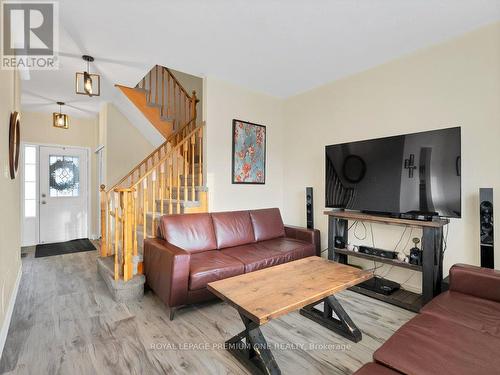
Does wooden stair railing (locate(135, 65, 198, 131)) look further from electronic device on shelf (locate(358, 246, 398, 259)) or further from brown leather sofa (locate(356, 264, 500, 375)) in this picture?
brown leather sofa (locate(356, 264, 500, 375))

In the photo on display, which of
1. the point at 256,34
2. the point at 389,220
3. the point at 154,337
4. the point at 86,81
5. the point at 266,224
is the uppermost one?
the point at 256,34

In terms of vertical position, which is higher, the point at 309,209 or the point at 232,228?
the point at 309,209

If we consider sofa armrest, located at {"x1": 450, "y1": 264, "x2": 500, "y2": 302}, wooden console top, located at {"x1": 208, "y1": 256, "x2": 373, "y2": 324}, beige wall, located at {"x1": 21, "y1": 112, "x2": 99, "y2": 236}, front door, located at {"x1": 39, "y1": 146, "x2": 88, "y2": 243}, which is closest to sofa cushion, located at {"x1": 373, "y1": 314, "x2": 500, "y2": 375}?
wooden console top, located at {"x1": 208, "y1": 256, "x2": 373, "y2": 324}

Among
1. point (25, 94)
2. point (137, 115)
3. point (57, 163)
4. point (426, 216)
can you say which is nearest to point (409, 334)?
point (426, 216)

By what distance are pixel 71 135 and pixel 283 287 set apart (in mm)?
5730

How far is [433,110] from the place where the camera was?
102 inches

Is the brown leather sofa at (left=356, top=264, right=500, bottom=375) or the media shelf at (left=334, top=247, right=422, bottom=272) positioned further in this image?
the media shelf at (left=334, top=247, right=422, bottom=272)

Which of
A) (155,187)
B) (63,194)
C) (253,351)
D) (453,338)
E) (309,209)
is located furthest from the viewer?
(63,194)

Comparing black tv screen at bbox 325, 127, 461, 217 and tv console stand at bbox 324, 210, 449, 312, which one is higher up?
black tv screen at bbox 325, 127, 461, 217

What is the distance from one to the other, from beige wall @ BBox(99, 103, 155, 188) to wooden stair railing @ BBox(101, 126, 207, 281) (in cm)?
112

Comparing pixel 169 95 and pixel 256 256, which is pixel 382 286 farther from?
pixel 169 95

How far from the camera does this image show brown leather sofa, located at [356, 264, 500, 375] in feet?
3.48

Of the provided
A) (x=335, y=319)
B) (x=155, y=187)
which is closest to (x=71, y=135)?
(x=155, y=187)

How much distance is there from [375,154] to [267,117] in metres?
1.85
